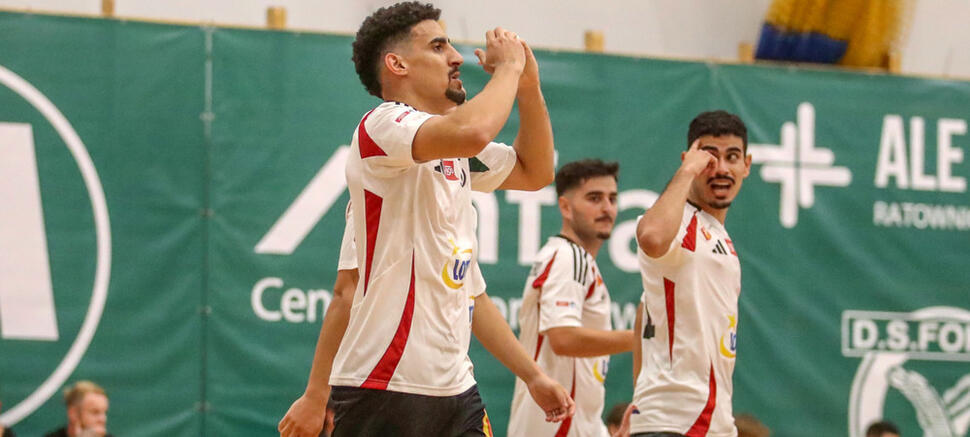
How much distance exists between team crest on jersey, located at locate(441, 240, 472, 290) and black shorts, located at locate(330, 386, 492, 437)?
348 mm

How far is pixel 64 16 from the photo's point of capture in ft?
26.8

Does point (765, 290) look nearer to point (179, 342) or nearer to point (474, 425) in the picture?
point (179, 342)

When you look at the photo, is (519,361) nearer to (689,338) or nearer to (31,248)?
(689,338)

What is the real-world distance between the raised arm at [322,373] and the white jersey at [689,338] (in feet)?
4.33

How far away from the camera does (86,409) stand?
7.36 m

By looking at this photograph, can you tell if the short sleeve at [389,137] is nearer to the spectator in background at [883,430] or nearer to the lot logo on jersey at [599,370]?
the lot logo on jersey at [599,370]

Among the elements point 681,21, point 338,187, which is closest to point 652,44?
point 681,21

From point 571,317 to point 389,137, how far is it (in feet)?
8.37

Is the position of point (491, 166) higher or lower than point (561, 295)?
higher

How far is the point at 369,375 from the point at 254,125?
5.17 meters

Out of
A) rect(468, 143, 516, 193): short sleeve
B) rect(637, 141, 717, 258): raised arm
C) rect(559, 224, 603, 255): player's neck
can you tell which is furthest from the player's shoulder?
rect(468, 143, 516, 193): short sleeve

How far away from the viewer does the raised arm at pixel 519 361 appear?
386 centimetres

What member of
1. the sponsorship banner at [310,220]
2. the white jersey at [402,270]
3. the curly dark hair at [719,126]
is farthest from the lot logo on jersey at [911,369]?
the white jersey at [402,270]

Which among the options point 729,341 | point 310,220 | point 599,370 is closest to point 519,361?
point 729,341
